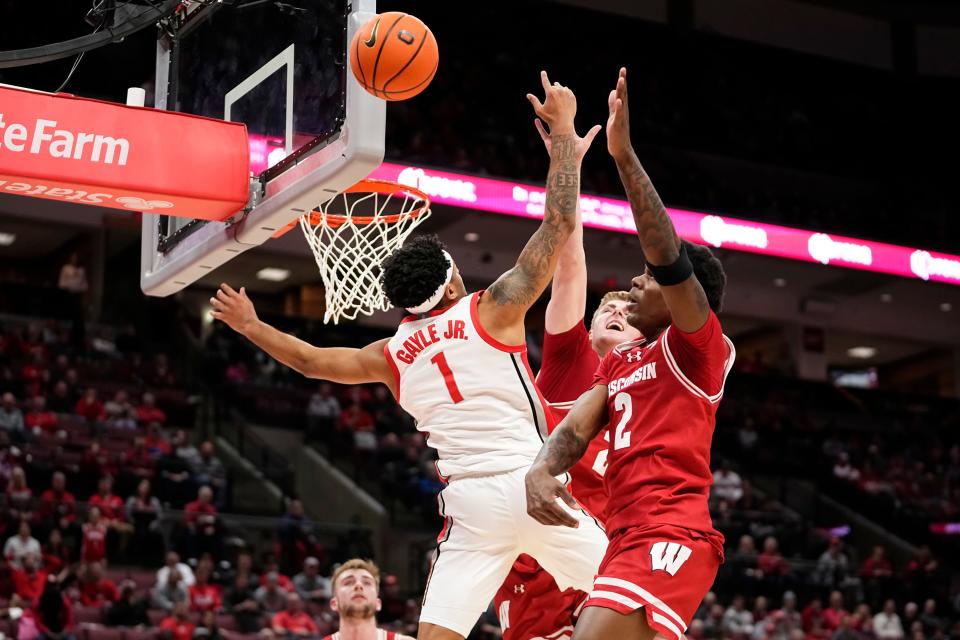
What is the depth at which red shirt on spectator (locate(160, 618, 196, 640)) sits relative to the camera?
1078 cm

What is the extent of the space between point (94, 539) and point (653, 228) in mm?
9518

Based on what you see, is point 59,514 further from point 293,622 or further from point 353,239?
point 353,239

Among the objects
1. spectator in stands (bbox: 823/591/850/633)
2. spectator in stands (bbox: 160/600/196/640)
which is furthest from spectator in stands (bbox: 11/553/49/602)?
spectator in stands (bbox: 823/591/850/633)

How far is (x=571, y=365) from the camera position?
5.50 meters

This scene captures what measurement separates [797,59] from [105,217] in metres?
13.5

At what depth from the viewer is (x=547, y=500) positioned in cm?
388

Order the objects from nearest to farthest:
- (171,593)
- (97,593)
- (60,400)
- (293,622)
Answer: (97,593) < (171,593) < (293,622) < (60,400)

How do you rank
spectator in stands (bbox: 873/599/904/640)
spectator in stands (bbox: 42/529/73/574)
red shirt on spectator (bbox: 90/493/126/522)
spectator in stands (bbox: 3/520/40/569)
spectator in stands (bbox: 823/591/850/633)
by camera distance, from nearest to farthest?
spectator in stands (bbox: 3/520/40/569) < spectator in stands (bbox: 42/529/73/574) < red shirt on spectator (bbox: 90/493/126/522) < spectator in stands (bbox: 823/591/850/633) < spectator in stands (bbox: 873/599/904/640)

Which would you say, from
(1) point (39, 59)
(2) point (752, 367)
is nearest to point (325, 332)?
(2) point (752, 367)

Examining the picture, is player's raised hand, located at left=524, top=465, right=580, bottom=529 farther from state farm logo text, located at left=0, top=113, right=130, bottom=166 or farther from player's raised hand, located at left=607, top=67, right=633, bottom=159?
state farm logo text, located at left=0, top=113, right=130, bottom=166

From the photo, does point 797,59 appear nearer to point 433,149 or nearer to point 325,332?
point 433,149

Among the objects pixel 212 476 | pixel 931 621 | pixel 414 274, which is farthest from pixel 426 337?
pixel 931 621

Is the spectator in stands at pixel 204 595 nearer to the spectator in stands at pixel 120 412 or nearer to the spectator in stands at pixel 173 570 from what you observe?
the spectator in stands at pixel 173 570

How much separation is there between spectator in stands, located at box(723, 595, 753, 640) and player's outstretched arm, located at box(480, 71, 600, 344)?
10042 millimetres
